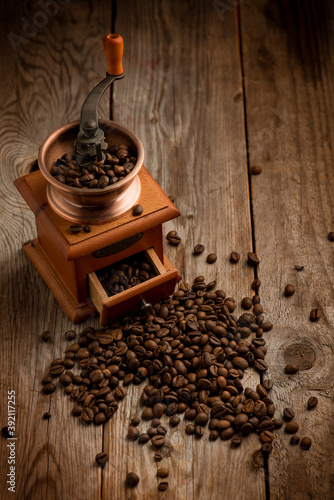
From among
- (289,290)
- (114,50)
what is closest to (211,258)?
(289,290)

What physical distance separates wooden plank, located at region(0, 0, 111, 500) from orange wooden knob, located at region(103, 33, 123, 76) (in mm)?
741

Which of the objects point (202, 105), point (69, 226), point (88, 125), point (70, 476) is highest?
point (88, 125)

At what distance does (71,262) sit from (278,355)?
0.74m

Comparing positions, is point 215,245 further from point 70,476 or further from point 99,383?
point 70,476

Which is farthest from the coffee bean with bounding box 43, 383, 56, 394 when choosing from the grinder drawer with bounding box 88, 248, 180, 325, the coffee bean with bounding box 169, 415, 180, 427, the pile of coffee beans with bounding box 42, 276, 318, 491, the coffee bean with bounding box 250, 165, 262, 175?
the coffee bean with bounding box 250, 165, 262, 175

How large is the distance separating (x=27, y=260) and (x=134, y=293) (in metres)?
0.51

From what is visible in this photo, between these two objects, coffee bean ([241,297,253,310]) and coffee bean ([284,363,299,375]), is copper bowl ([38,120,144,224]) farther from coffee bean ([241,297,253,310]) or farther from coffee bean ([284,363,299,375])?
coffee bean ([284,363,299,375])

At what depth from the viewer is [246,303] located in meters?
2.34

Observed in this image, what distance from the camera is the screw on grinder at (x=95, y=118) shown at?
1984 millimetres

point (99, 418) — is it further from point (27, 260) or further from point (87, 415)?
point (27, 260)

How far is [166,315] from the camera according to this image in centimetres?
227

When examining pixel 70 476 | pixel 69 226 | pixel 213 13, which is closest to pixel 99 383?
pixel 70 476

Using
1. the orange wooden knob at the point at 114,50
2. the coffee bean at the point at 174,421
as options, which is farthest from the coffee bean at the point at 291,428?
the orange wooden knob at the point at 114,50

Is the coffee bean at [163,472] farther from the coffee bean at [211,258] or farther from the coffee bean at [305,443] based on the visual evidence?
the coffee bean at [211,258]
